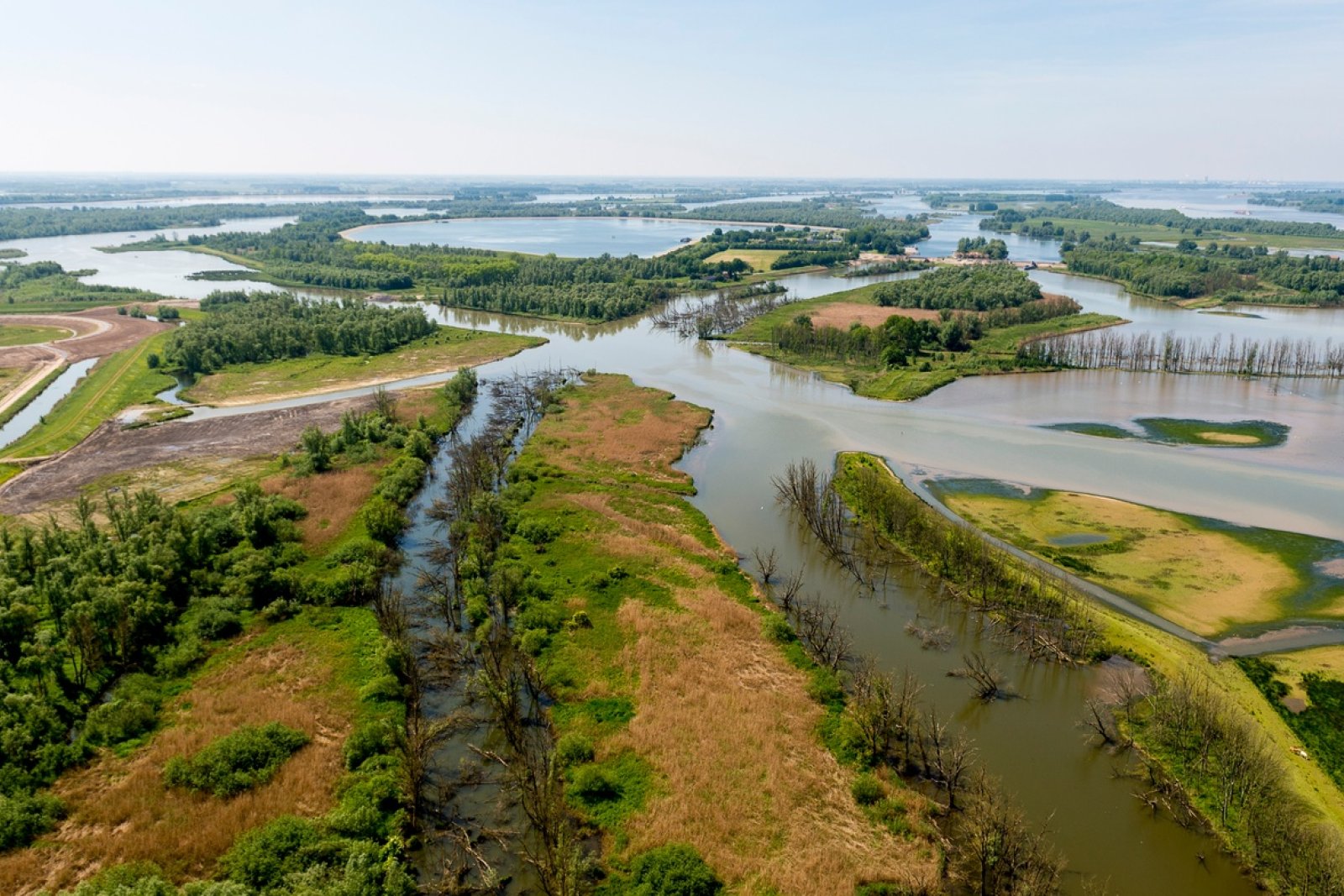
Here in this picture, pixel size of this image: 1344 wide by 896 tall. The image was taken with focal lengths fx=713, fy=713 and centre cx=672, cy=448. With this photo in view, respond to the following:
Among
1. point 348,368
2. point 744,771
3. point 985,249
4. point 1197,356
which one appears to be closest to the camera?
point 744,771

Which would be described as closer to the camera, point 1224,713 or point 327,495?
point 1224,713

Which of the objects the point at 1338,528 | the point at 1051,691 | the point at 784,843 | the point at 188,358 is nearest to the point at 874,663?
the point at 1051,691

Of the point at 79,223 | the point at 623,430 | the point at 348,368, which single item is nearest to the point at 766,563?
the point at 623,430

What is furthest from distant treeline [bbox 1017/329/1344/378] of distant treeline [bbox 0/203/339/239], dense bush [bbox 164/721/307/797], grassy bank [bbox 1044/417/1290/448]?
distant treeline [bbox 0/203/339/239]

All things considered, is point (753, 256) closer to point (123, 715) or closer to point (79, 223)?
point (123, 715)

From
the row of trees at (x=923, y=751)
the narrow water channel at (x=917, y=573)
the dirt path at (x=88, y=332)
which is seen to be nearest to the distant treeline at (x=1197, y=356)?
the narrow water channel at (x=917, y=573)

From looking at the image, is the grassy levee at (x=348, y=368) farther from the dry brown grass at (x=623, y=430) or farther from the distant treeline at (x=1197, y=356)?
the distant treeline at (x=1197, y=356)
